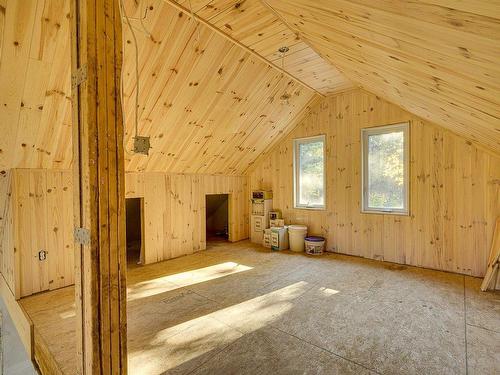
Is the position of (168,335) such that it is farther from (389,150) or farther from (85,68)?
(389,150)

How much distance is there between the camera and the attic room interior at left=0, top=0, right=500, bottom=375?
1.36 m

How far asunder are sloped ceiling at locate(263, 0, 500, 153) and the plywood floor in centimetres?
175

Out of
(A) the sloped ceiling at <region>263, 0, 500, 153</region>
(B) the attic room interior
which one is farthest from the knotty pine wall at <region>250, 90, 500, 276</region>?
(A) the sloped ceiling at <region>263, 0, 500, 153</region>

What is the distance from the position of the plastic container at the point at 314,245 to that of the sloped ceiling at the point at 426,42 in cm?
270

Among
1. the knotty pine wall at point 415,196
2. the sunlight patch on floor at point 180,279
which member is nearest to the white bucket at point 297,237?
the knotty pine wall at point 415,196

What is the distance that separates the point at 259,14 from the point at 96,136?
203 cm

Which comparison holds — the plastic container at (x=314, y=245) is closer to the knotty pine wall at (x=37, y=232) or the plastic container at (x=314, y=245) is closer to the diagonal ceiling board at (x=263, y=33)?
the diagonal ceiling board at (x=263, y=33)

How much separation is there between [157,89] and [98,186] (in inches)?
76.8

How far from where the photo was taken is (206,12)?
7.79ft

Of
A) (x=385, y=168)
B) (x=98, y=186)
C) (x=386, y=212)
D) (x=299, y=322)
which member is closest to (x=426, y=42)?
(x=98, y=186)

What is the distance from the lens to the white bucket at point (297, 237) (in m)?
4.77

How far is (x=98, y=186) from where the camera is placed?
4.31 ft

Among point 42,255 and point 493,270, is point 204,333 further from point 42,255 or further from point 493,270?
point 493,270

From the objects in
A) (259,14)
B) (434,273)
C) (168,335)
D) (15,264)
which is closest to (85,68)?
(259,14)
